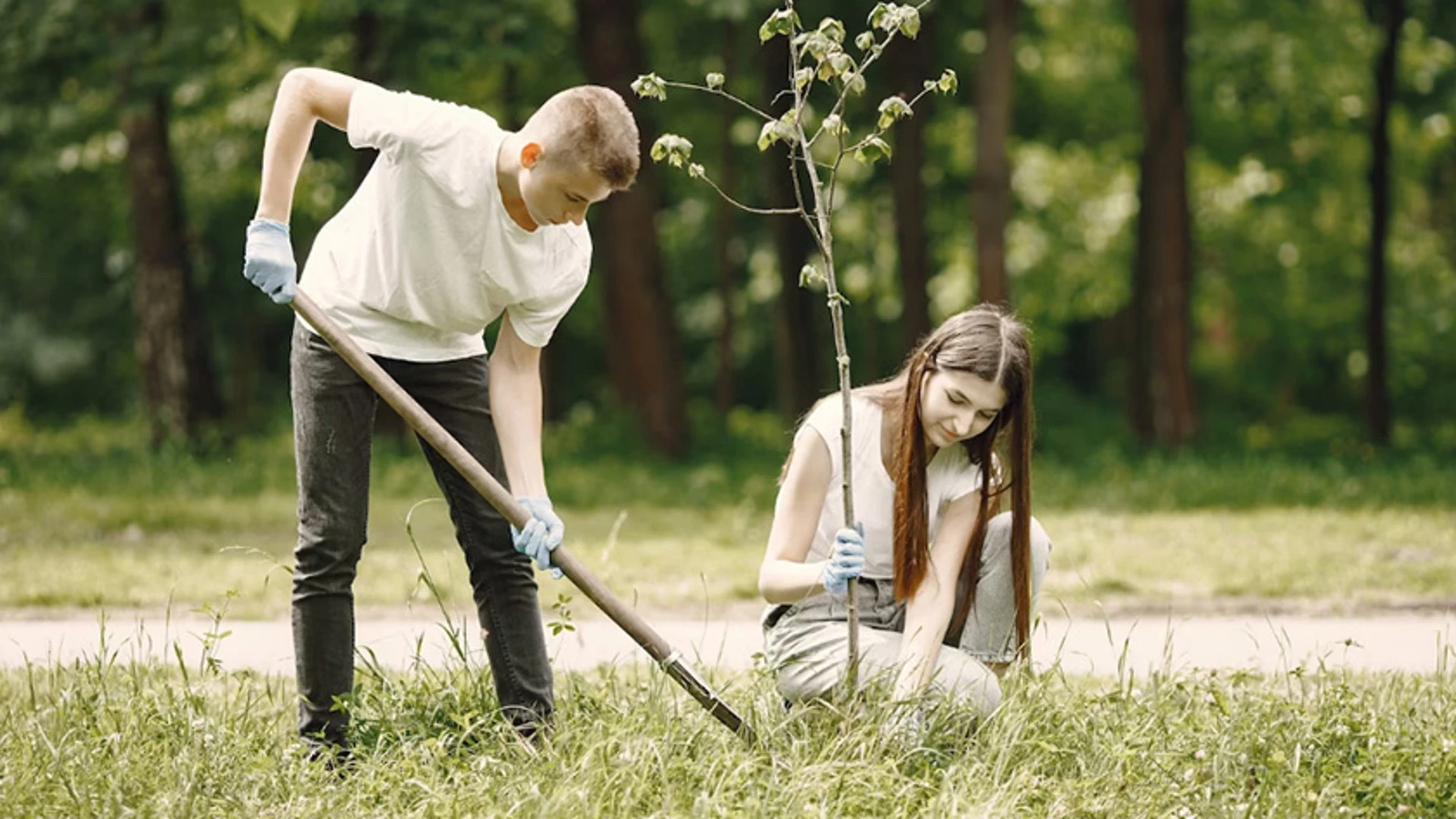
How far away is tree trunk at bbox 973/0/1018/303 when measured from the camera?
1352cm

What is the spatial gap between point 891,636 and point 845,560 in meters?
0.44

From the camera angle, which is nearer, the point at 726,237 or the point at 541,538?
the point at 541,538

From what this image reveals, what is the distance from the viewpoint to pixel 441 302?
3.98m

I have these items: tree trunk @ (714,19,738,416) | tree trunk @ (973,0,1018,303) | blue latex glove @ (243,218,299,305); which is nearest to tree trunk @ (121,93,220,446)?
tree trunk @ (714,19,738,416)

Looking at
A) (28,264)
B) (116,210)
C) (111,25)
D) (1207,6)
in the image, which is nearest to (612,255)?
(111,25)

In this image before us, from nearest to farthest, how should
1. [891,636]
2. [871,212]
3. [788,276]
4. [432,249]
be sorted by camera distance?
[432,249] < [891,636] < [788,276] < [871,212]

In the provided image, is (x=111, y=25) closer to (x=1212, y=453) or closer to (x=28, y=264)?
(x=1212, y=453)

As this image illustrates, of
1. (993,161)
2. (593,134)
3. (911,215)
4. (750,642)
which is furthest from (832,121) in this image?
(911,215)

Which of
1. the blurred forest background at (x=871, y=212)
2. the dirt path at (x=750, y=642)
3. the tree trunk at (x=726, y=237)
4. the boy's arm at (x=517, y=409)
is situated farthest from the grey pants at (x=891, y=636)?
the tree trunk at (x=726, y=237)

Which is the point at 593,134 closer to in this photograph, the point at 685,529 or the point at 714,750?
the point at 714,750

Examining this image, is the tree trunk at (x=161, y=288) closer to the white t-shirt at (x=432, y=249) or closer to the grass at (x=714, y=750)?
the grass at (x=714, y=750)

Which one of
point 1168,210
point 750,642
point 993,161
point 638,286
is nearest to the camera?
point 750,642

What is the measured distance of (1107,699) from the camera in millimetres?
4082

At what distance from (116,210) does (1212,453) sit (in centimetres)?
1382
